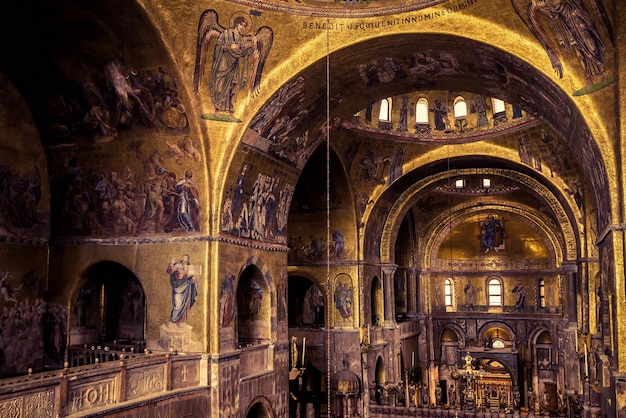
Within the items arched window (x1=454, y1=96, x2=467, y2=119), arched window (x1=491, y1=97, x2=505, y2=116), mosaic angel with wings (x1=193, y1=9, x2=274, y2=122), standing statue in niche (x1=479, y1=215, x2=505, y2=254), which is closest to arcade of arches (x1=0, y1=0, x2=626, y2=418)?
mosaic angel with wings (x1=193, y1=9, x2=274, y2=122)

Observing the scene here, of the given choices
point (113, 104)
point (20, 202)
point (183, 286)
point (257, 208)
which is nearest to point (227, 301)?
point (183, 286)

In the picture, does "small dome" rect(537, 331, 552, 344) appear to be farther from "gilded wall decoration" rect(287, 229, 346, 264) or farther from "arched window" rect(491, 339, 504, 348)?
"gilded wall decoration" rect(287, 229, 346, 264)

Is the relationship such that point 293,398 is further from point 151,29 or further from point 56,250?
point 151,29

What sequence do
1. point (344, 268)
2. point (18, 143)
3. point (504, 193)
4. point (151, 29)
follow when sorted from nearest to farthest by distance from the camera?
point (151, 29)
point (18, 143)
point (344, 268)
point (504, 193)

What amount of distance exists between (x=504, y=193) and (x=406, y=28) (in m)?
19.3

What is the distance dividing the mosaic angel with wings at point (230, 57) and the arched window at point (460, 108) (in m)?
11.1

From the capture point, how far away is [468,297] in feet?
125

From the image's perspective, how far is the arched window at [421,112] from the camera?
23.5m

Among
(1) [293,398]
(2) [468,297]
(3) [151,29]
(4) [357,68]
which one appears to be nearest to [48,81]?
(3) [151,29]

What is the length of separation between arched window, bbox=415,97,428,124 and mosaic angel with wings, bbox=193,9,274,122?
10371mm

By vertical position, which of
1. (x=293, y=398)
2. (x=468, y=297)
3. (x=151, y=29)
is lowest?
(x=293, y=398)

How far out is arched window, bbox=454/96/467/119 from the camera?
76.4 feet

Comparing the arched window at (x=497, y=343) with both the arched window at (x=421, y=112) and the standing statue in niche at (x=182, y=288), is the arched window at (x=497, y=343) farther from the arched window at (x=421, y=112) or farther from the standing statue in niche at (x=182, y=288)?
the standing statue in niche at (x=182, y=288)

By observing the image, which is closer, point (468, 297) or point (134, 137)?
point (134, 137)
